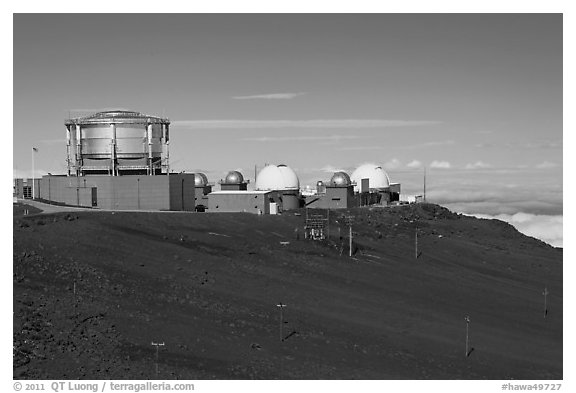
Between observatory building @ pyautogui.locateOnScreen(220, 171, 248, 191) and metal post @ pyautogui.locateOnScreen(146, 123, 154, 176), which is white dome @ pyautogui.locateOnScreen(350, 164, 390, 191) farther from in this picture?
metal post @ pyautogui.locateOnScreen(146, 123, 154, 176)

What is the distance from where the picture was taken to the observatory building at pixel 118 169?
2906 inches

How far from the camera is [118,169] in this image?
250 ft

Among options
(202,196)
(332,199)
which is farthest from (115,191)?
(332,199)

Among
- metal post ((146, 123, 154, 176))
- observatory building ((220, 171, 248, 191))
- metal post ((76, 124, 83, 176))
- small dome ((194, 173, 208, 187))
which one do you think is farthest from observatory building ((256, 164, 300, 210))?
metal post ((76, 124, 83, 176))

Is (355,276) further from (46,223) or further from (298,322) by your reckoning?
(46,223)

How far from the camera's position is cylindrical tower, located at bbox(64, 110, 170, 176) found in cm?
7619

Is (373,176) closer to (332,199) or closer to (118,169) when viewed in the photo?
(332,199)

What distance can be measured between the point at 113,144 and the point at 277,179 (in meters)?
26.0

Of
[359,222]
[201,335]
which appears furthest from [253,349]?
[359,222]

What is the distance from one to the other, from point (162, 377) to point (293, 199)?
60.4 metres

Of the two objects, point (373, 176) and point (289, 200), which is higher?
point (373, 176)

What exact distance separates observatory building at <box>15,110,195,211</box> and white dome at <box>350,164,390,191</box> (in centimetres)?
3999

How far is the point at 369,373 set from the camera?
127 feet

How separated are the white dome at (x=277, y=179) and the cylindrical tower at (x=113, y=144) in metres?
21.4
